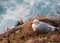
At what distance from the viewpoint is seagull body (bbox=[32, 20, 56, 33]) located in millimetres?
10172

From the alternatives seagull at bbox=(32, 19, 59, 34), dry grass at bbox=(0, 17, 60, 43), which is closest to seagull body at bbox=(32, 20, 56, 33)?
seagull at bbox=(32, 19, 59, 34)

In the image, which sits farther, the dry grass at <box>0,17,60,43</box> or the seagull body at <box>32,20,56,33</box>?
the seagull body at <box>32,20,56,33</box>

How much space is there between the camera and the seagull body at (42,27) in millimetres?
10172

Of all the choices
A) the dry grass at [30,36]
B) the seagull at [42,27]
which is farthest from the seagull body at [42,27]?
the dry grass at [30,36]

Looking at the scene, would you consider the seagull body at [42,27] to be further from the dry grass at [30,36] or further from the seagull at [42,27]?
the dry grass at [30,36]

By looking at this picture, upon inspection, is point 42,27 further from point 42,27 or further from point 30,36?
point 30,36

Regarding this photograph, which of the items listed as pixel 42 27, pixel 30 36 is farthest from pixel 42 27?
pixel 30 36

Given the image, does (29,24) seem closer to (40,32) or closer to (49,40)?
(40,32)

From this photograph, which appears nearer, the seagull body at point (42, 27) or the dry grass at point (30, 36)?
the dry grass at point (30, 36)

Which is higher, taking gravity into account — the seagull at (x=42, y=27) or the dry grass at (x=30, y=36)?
the seagull at (x=42, y=27)

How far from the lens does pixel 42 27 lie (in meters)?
10.2

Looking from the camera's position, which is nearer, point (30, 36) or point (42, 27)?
point (42, 27)

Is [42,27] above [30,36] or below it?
above

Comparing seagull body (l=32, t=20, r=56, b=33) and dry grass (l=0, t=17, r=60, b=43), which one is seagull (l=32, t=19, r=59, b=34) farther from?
dry grass (l=0, t=17, r=60, b=43)
